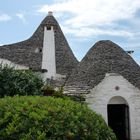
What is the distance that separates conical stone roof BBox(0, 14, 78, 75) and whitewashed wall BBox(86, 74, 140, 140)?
9154 mm

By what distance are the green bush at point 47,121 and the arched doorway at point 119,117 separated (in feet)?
42.5

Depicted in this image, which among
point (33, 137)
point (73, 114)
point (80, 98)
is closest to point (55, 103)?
point (73, 114)

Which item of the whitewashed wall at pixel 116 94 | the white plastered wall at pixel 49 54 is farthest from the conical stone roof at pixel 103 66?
the white plastered wall at pixel 49 54

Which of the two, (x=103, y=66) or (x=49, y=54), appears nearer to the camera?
(x=103, y=66)

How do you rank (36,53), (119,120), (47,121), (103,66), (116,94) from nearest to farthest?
(47,121) < (116,94) < (119,120) < (103,66) < (36,53)

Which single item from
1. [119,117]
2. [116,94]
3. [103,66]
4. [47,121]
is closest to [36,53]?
[103,66]

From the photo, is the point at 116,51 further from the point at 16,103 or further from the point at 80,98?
the point at 16,103

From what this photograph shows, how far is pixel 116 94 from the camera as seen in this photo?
20672mm

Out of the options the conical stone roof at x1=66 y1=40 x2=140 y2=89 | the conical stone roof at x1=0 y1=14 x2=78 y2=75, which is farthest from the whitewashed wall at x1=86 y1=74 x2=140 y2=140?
the conical stone roof at x1=0 y1=14 x2=78 y2=75

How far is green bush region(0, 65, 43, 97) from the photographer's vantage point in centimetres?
1634

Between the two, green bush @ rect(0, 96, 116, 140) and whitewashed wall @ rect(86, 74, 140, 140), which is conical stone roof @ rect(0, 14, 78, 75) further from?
green bush @ rect(0, 96, 116, 140)

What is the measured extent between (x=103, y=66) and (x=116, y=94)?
199 cm

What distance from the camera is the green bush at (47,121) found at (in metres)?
7.30

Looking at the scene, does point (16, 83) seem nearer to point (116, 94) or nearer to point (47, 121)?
point (116, 94)
